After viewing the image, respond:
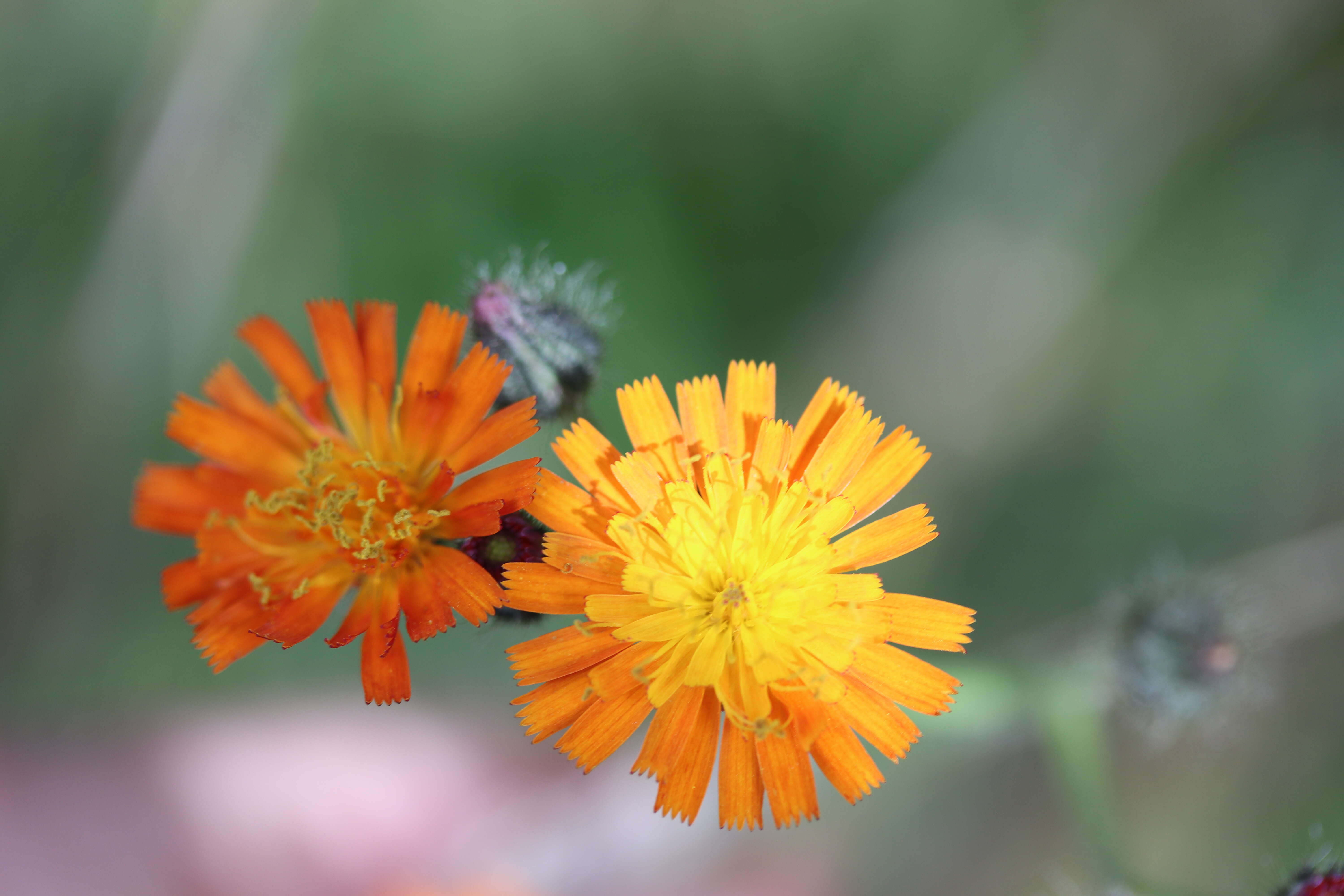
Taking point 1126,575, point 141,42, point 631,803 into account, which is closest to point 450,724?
point 631,803

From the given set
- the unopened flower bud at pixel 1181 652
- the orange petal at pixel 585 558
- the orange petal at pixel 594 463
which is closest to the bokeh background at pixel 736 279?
the unopened flower bud at pixel 1181 652

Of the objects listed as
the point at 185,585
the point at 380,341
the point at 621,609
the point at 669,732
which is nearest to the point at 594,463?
the point at 621,609

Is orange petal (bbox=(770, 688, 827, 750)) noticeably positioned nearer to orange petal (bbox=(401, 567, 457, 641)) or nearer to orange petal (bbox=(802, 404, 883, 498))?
orange petal (bbox=(802, 404, 883, 498))

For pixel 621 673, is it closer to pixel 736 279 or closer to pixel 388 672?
pixel 388 672

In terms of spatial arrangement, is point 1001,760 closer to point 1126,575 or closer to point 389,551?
point 1126,575

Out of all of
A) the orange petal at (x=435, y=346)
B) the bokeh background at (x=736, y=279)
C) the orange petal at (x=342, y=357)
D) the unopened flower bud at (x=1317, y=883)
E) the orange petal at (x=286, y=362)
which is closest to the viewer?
the unopened flower bud at (x=1317, y=883)

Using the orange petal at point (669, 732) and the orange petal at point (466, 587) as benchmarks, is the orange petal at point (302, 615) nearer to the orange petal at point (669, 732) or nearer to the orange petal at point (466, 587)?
the orange petal at point (466, 587)
